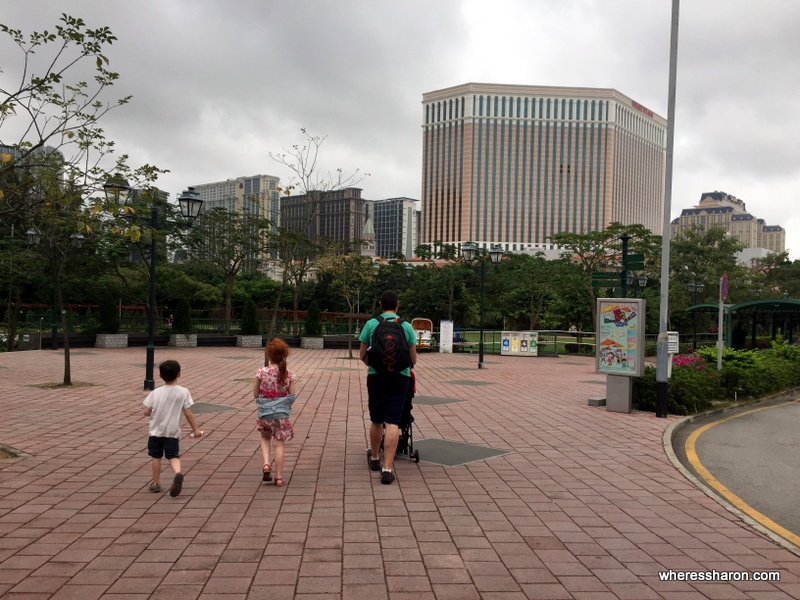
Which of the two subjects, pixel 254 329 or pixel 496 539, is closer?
pixel 496 539

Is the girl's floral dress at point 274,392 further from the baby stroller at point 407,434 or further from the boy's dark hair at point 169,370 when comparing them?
the baby stroller at point 407,434

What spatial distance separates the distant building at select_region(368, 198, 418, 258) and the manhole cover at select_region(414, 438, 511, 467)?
171751 mm

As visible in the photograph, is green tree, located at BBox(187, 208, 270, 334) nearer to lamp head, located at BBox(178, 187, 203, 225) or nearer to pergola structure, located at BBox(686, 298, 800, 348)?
lamp head, located at BBox(178, 187, 203, 225)

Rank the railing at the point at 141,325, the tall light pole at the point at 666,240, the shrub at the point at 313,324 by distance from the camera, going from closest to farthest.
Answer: the tall light pole at the point at 666,240 < the railing at the point at 141,325 < the shrub at the point at 313,324

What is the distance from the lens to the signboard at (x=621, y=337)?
39.2 ft

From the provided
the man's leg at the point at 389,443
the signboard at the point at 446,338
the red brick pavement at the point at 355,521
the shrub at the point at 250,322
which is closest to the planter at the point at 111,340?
the shrub at the point at 250,322

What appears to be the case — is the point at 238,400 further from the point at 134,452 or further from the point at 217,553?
the point at 217,553

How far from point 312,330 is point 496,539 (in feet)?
90.8

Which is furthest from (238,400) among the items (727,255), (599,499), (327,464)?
(727,255)

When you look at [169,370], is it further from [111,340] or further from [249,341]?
[249,341]

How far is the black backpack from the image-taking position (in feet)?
20.5

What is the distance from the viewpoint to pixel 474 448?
8.34 m

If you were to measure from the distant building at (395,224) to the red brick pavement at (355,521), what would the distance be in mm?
171954

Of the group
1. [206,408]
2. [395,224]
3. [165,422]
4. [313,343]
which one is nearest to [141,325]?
[313,343]
